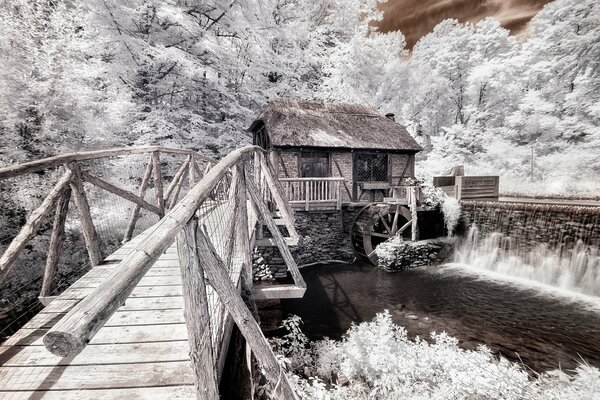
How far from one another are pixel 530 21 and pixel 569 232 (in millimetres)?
21720

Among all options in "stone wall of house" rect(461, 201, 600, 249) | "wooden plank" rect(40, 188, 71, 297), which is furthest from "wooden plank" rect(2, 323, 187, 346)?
"stone wall of house" rect(461, 201, 600, 249)

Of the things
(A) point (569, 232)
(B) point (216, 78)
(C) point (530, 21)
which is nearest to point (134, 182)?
(B) point (216, 78)

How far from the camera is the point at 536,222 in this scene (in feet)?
28.9

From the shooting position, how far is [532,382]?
14.9 ft

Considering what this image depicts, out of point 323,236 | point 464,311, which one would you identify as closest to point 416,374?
Result: point 464,311

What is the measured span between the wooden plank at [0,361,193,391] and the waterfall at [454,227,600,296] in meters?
10.7

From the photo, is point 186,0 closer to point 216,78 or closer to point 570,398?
point 216,78

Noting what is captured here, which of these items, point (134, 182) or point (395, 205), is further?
point (395, 205)

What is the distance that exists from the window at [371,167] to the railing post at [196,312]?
42.5ft

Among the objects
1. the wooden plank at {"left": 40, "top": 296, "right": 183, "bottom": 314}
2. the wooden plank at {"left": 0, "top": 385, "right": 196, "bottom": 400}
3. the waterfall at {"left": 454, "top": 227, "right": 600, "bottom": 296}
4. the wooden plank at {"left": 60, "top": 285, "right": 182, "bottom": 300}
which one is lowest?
the waterfall at {"left": 454, "top": 227, "right": 600, "bottom": 296}

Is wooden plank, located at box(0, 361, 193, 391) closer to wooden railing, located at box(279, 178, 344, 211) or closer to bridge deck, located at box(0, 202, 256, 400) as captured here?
bridge deck, located at box(0, 202, 256, 400)

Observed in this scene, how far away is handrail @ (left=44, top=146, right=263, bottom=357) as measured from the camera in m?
0.60

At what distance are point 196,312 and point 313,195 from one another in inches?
417

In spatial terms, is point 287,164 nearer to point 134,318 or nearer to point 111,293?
point 134,318
